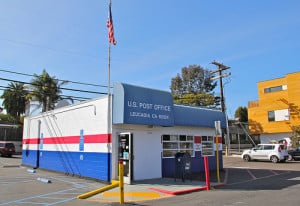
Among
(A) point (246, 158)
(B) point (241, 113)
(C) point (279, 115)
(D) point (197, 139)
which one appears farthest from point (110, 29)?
(B) point (241, 113)

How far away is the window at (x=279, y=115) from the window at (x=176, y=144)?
30150 mm

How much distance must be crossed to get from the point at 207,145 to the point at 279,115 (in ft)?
95.8

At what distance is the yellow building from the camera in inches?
1693

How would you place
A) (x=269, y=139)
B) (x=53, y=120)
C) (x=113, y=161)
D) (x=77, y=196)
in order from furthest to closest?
(x=269, y=139), (x=53, y=120), (x=113, y=161), (x=77, y=196)

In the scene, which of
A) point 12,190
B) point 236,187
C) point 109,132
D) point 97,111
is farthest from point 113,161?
point 236,187

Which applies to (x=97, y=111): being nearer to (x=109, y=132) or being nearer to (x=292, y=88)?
(x=109, y=132)

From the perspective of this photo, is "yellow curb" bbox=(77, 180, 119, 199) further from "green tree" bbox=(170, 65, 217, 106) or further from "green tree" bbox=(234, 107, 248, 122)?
"green tree" bbox=(234, 107, 248, 122)

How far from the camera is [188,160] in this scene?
14695 millimetres

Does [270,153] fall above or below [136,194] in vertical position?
above

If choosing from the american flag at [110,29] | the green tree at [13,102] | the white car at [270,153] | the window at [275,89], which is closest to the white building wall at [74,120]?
the american flag at [110,29]

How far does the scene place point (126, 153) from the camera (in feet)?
47.9

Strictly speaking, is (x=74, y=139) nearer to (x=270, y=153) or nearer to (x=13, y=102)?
(x=270, y=153)

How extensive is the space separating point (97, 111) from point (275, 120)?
3695 cm

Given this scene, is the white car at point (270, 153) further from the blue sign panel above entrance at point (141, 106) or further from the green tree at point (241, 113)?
the green tree at point (241, 113)
